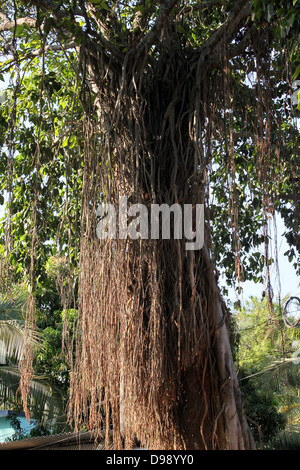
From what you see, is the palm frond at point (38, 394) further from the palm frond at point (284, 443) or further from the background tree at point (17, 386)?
the palm frond at point (284, 443)

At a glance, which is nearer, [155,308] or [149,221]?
[155,308]

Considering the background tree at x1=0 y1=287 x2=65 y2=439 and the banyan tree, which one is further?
the background tree at x1=0 y1=287 x2=65 y2=439

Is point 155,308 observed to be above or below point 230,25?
below

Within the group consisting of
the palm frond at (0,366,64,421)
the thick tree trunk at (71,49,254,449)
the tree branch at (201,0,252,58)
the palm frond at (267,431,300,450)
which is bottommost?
the palm frond at (267,431,300,450)

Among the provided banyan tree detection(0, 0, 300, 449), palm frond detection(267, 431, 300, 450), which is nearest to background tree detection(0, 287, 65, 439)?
palm frond detection(267, 431, 300, 450)

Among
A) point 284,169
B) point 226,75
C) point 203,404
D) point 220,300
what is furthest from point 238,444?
point 284,169

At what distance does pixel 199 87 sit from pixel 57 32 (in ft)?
2.60

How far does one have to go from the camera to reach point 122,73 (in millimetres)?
2566

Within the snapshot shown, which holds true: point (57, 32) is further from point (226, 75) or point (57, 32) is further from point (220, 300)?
point (220, 300)

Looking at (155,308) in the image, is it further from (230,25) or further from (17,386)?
(17,386)

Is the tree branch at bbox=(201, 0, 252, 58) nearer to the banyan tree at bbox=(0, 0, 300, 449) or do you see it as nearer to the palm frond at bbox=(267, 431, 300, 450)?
the banyan tree at bbox=(0, 0, 300, 449)

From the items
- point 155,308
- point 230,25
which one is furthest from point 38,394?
point 230,25

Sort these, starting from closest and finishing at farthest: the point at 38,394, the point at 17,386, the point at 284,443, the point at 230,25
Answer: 1. the point at 230,25
2. the point at 284,443
3. the point at 38,394
4. the point at 17,386

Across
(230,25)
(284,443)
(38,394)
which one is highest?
(230,25)
